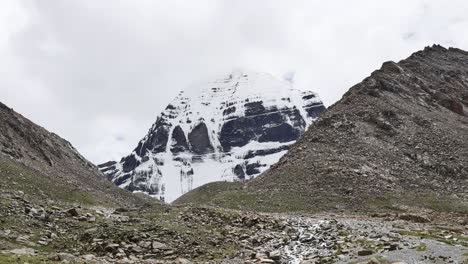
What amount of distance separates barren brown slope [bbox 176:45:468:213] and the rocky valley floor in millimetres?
23999

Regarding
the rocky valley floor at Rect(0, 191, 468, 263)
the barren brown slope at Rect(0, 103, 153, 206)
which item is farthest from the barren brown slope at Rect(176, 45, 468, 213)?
the barren brown slope at Rect(0, 103, 153, 206)

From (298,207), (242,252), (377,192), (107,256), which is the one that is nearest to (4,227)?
(107,256)

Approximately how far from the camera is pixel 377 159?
87062 mm

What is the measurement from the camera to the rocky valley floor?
1260 inches

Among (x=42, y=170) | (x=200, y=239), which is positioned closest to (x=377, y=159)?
(x=200, y=239)

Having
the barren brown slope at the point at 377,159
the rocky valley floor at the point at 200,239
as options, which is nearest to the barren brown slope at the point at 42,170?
the barren brown slope at the point at 377,159

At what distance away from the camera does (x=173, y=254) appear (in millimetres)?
36156

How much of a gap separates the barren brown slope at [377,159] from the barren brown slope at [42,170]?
27837mm

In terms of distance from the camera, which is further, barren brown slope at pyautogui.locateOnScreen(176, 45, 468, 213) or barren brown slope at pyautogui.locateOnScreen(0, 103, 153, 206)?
barren brown slope at pyautogui.locateOnScreen(0, 103, 153, 206)

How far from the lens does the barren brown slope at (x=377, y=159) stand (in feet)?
238

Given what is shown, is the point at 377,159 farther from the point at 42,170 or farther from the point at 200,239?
the point at 42,170

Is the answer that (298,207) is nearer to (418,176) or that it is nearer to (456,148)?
(418,176)

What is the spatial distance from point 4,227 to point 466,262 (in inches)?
1293

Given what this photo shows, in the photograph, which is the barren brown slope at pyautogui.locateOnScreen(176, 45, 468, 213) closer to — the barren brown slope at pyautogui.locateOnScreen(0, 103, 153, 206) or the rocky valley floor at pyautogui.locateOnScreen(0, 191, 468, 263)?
the rocky valley floor at pyautogui.locateOnScreen(0, 191, 468, 263)
